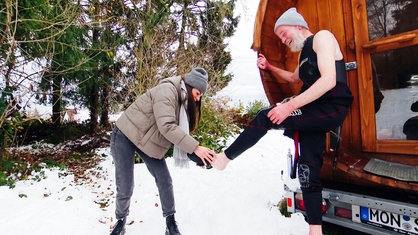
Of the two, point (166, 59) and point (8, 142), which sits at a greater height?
point (166, 59)

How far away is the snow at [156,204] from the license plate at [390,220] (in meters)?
0.65

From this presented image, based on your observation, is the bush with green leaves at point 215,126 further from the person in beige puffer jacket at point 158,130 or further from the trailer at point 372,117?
the trailer at point 372,117

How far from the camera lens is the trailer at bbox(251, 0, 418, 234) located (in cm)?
206

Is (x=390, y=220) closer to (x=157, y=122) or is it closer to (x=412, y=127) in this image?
(x=412, y=127)

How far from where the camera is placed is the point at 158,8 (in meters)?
8.05

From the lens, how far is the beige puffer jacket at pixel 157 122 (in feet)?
8.18

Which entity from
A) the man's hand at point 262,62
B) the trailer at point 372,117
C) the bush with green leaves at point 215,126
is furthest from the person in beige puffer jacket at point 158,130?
the bush with green leaves at point 215,126

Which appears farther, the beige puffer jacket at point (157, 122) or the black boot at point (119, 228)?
the black boot at point (119, 228)

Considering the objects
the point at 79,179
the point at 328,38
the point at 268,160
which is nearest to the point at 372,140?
the point at 328,38

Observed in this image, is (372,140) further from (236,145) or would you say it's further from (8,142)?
(8,142)

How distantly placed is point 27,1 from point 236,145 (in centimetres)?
439

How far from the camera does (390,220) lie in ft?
6.59

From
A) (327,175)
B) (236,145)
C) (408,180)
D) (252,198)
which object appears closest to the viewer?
(408,180)

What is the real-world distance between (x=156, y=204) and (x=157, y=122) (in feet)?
5.20
